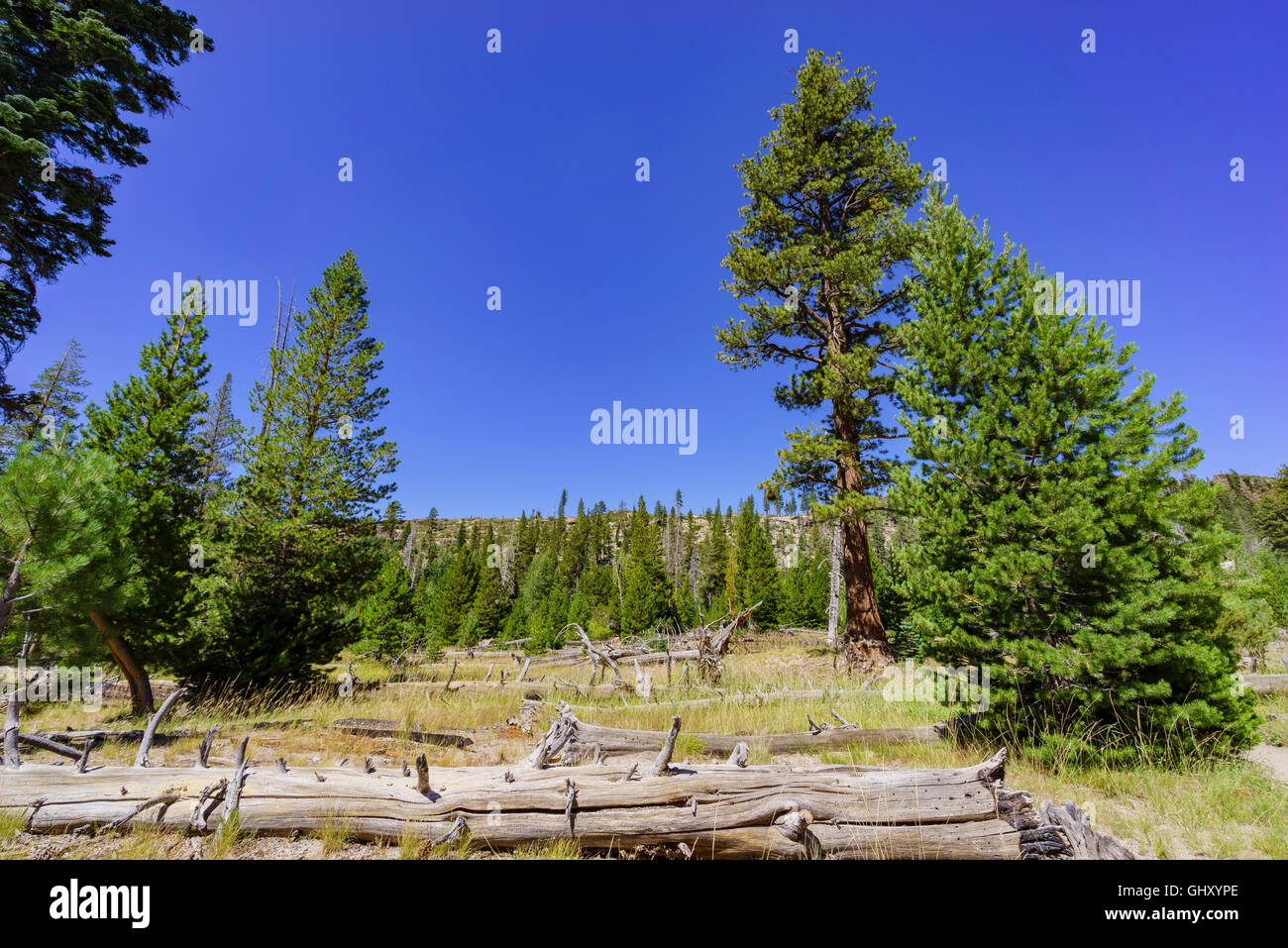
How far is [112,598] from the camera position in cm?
727

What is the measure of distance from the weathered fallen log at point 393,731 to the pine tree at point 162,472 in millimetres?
5892

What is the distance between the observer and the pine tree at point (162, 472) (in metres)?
10.3

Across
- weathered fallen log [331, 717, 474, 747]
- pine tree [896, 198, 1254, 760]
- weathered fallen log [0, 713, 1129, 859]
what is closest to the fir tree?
pine tree [896, 198, 1254, 760]

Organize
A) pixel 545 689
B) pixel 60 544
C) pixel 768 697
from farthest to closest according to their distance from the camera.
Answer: pixel 545 689 → pixel 768 697 → pixel 60 544

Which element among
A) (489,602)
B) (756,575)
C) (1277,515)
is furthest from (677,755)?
(1277,515)

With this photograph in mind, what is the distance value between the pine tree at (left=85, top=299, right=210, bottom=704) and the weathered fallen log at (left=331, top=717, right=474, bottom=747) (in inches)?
232

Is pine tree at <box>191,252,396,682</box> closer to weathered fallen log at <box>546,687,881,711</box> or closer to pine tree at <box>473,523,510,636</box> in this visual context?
weathered fallen log at <box>546,687,881,711</box>

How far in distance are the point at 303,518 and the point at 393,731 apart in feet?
28.1

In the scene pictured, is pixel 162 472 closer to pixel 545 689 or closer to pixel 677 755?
pixel 545 689

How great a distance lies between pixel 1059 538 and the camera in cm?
465

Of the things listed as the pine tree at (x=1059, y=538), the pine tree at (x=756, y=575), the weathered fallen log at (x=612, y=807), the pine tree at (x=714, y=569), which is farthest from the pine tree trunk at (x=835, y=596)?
the pine tree at (x=714, y=569)

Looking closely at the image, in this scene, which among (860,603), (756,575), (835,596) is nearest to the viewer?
(860,603)

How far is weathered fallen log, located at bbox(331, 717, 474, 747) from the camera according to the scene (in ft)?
23.4

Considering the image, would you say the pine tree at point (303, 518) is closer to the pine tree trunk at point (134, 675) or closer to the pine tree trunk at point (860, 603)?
the pine tree trunk at point (134, 675)
